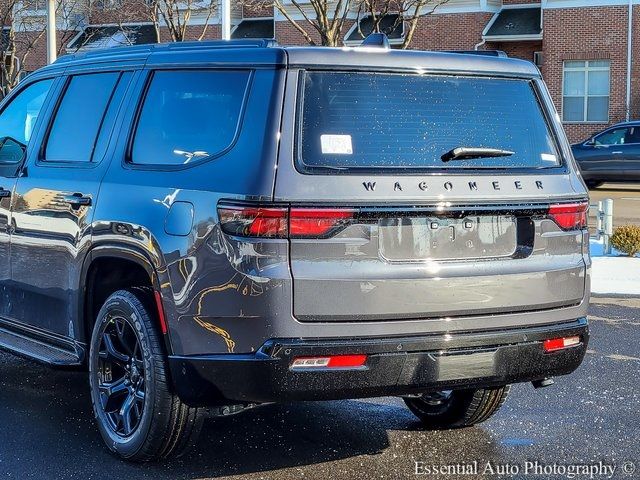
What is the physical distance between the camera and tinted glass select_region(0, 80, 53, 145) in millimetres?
6516

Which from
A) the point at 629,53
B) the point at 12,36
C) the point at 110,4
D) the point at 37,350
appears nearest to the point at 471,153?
the point at 37,350

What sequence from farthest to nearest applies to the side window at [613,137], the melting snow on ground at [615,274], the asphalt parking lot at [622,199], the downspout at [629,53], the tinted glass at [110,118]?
the downspout at [629,53] → the side window at [613,137] → the asphalt parking lot at [622,199] → the melting snow on ground at [615,274] → the tinted glass at [110,118]

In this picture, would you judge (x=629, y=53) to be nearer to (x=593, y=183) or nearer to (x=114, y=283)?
(x=593, y=183)

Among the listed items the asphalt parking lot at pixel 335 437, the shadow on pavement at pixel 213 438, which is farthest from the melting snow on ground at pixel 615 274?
the shadow on pavement at pixel 213 438

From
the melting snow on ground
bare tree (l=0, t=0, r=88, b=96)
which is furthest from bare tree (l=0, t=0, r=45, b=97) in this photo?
the melting snow on ground

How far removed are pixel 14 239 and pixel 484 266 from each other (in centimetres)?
274

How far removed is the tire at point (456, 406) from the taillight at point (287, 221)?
1510mm

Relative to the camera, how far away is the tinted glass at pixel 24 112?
652cm

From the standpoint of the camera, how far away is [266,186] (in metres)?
4.59

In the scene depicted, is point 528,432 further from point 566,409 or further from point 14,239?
point 14,239

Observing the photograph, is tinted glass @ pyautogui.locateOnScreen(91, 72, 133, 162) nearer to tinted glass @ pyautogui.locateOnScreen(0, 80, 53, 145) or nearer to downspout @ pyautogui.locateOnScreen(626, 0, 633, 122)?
tinted glass @ pyautogui.locateOnScreen(0, 80, 53, 145)

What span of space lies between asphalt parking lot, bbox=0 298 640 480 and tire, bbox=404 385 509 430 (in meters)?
0.07

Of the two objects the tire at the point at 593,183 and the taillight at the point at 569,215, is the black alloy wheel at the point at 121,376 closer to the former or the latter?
the taillight at the point at 569,215

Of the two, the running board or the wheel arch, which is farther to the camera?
the running board
